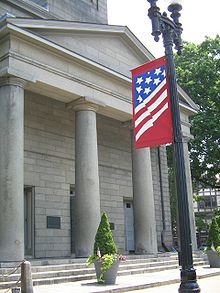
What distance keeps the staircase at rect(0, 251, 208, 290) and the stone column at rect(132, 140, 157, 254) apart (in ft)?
3.84

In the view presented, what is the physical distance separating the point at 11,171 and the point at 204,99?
23.9 m

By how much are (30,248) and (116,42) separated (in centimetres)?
1117

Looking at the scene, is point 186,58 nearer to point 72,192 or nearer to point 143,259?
point 72,192

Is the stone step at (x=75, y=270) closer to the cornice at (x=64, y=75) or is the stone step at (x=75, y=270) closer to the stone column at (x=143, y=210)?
the stone column at (x=143, y=210)

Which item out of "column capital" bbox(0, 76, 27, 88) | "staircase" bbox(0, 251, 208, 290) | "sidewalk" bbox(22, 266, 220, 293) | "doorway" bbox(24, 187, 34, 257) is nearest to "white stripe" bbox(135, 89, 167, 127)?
"sidewalk" bbox(22, 266, 220, 293)

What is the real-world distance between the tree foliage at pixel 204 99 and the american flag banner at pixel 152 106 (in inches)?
961

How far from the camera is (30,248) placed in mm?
18797

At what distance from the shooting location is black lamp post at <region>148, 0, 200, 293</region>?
7204 mm

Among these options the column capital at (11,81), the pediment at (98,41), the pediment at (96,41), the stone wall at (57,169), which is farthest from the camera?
the stone wall at (57,169)

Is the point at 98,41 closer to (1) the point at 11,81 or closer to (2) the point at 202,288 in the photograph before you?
(1) the point at 11,81

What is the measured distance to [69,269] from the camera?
14.6 m

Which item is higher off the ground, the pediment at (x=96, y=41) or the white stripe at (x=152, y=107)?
the pediment at (x=96, y=41)

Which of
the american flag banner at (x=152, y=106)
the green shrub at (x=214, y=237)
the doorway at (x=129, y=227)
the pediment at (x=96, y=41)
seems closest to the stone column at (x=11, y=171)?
the pediment at (x=96, y=41)

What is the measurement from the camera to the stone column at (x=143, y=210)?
20.5m
